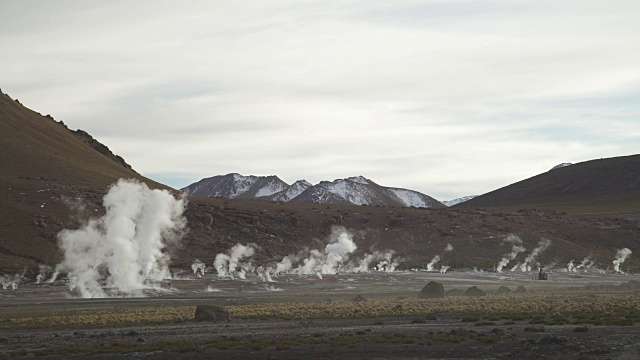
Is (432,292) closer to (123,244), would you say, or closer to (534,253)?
(123,244)

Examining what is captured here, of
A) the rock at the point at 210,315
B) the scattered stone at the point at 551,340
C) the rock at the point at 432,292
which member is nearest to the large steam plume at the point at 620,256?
the rock at the point at 432,292

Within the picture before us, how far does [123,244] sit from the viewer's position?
91938mm

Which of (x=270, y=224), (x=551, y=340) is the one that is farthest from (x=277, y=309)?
(x=270, y=224)

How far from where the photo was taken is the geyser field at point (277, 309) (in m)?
35.7

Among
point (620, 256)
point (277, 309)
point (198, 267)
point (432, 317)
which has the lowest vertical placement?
point (277, 309)

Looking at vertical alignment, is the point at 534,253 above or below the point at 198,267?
above

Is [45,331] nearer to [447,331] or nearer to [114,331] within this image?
[114,331]

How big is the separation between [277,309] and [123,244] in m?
38.6

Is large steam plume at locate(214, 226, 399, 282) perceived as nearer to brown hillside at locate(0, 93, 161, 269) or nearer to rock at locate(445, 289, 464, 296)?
brown hillside at locate(0, 93, 161, 269)

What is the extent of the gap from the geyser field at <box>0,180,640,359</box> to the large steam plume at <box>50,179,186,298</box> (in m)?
0.28

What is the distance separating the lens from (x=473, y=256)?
145750 mm

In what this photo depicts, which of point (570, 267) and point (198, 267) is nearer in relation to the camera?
point (198, 267)

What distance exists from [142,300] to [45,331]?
25045mm

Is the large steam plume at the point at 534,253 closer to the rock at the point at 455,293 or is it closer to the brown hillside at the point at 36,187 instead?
the rock at the point at 455,293
